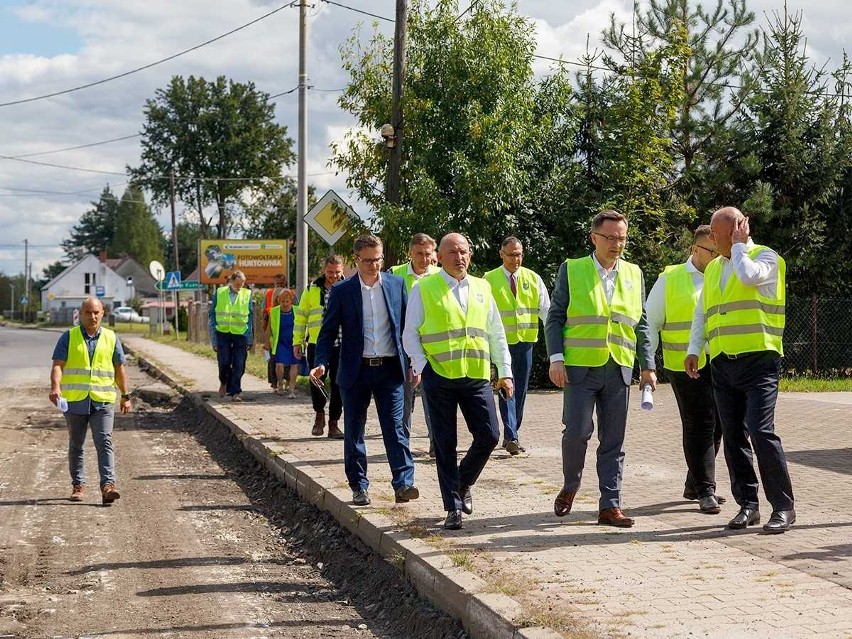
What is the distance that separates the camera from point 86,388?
9922mm

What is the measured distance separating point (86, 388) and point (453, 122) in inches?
379

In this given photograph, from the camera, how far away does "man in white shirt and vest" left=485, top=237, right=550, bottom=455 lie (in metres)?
11.1

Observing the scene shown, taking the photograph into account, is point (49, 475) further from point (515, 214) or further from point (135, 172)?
point (135, 172)

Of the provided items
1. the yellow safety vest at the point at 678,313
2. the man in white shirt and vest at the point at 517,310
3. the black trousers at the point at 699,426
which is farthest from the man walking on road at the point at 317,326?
the black trousers at the point at 699,426

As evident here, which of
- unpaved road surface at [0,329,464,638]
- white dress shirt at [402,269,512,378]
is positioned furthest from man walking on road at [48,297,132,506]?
white dress shirt at [402,269,512,378]

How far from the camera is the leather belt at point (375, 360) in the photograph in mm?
8297

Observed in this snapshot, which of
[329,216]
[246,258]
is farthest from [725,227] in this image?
[246,258]

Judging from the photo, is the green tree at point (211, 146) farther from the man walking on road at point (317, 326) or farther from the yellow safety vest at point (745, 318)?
the yellow safety vest at point (745, 318)

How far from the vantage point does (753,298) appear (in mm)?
7223

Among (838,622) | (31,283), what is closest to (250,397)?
(838,622)

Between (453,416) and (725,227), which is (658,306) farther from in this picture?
(453,416)

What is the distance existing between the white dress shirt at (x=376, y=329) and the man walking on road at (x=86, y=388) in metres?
2.68

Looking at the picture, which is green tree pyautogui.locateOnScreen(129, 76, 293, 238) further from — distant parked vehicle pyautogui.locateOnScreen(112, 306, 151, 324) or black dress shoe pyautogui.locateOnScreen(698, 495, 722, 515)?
black dress shoe pyautogui.locateOnScreen(698, 495, 722, 515)

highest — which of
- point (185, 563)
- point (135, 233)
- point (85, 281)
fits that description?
point (135, 233)
